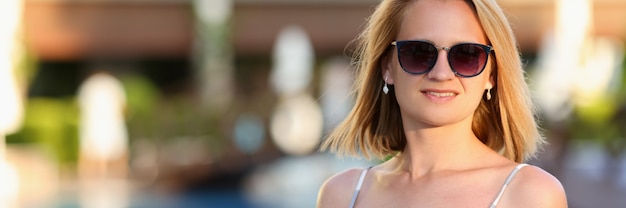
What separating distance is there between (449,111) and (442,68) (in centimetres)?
8

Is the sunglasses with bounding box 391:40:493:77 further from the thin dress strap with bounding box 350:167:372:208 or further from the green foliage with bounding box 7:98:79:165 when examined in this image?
the green foliage with bounding box 7:98:79:165

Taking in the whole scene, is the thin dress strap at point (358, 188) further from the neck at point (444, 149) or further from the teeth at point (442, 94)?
the teeth at point (442, 94)

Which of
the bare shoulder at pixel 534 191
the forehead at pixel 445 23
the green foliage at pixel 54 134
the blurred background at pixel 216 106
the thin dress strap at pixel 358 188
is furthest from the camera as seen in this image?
the green foliage at pixel 54 134

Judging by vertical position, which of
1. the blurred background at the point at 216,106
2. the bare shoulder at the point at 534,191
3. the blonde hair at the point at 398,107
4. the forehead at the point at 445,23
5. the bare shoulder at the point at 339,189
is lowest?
the blurred background at the point at 216,106

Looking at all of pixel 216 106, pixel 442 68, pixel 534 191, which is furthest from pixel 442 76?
pixel 216 106

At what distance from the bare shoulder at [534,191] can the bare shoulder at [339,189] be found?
389 mm

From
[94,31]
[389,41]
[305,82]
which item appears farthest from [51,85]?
[389,41]

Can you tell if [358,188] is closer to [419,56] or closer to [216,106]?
[419,56]

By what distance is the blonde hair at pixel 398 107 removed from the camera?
1991 millimetres

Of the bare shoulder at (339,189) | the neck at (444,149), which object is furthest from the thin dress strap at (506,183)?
the bare shoulder at (339,189)

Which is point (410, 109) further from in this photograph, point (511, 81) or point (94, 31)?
point (94, 31)

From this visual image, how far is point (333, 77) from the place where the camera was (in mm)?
18688

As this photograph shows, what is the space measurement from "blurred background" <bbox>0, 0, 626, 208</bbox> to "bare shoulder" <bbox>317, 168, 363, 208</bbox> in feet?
21.4

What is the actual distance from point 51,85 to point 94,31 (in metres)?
3.61
